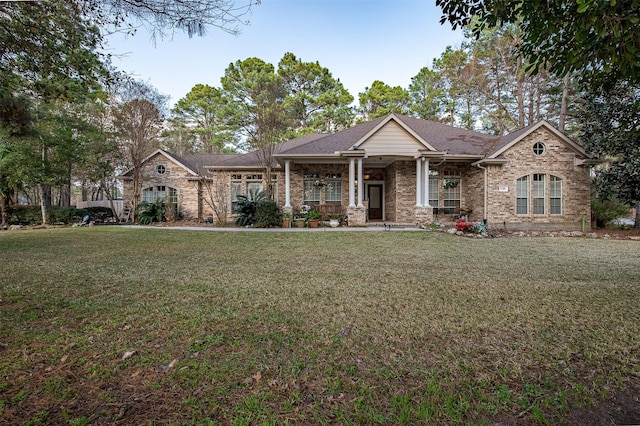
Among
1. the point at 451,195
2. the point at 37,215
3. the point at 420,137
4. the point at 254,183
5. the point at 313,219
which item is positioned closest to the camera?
the point at 420,137

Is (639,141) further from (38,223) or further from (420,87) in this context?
(38,223)

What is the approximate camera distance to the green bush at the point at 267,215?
12.4 meters

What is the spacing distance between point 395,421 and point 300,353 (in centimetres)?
95

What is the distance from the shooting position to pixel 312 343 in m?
2.55

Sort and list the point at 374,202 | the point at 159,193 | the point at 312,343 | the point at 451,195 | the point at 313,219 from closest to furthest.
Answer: the point at 312,343 < the point at 313,219 < the point at 451,195 < the point at 374,202 < the point at 159,193

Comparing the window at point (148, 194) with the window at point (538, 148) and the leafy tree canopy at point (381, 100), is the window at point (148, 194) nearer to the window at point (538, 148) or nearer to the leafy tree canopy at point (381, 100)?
the leafy tree canopy at point (381, 100)

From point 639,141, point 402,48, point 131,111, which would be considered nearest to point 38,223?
point 131,111

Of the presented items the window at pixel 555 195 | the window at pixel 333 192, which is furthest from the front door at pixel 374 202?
the window at pixel 555 195

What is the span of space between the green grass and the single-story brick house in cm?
811

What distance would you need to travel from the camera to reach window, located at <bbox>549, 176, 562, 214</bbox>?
13102 mm

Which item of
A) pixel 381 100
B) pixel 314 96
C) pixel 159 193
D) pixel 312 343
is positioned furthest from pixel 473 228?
pixel 314 96

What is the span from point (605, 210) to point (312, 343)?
1676cm

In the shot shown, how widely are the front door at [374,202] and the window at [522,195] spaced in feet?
21.1

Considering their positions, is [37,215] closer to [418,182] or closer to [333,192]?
[333,192]
